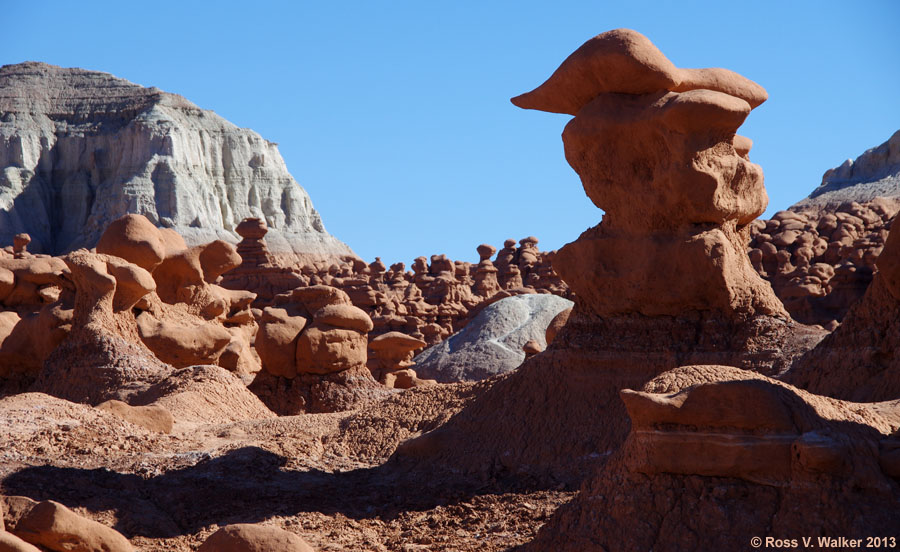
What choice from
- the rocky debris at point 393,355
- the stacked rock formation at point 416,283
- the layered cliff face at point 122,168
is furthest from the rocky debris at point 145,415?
the layered cliff face at point 122,168

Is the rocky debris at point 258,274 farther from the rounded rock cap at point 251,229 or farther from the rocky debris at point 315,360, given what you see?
the rocky debris at point 315,360

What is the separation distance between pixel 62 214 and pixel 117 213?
589 cm

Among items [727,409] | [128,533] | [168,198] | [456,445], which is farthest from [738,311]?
[168,198]

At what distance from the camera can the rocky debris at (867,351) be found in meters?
6.55

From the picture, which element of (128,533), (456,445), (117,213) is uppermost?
(117,213)

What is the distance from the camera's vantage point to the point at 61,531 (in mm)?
5586

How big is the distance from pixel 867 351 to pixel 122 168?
54.9 m

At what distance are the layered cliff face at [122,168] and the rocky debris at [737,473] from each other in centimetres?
5061

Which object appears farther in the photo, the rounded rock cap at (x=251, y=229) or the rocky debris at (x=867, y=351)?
the rounded rock cap at (x=251, y=229)

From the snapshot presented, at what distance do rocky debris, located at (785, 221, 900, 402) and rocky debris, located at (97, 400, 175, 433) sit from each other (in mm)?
5468

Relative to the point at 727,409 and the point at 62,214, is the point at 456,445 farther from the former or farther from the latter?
the point at 62,214

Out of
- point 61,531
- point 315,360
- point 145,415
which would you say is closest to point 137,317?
point 315,360

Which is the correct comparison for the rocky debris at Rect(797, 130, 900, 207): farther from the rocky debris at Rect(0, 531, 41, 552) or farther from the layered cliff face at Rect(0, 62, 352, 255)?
the rocky debris at Rect(0, 531, 41, 552)

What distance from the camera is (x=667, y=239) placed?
8.24 m
